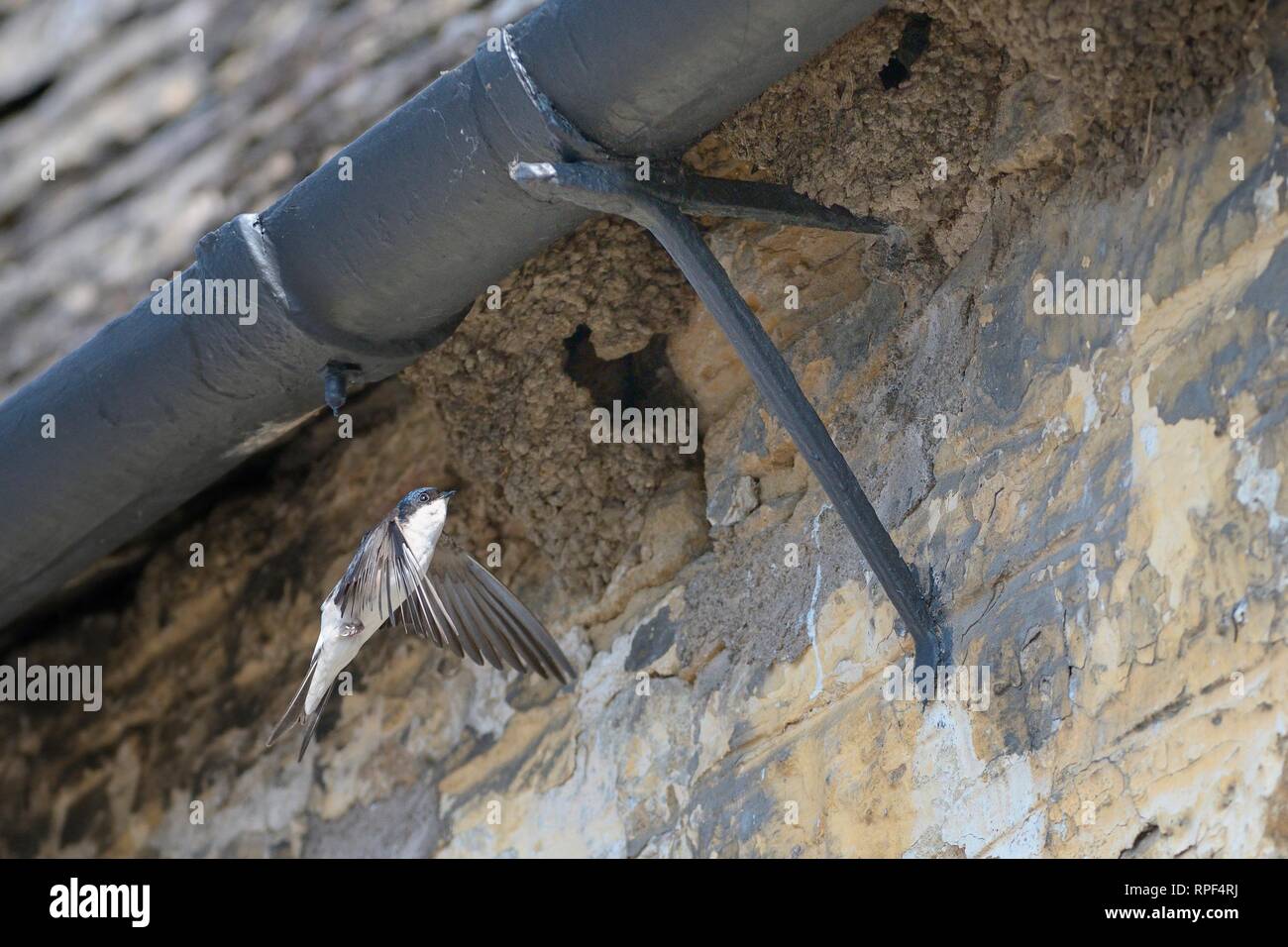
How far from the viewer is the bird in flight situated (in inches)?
210

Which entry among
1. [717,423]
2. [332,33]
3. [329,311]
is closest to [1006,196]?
[717,423]

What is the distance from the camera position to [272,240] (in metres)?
4.76

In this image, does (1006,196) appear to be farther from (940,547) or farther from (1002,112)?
(940,547)

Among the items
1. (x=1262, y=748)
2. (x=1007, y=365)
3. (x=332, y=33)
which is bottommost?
(x=1262, y=748)

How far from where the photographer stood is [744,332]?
4.45 metres

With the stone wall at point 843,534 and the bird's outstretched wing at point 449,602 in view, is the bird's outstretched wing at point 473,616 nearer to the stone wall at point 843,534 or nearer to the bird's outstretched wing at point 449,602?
the bird's outstretched wing at point 449,602

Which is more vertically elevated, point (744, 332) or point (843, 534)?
point (744, 332)

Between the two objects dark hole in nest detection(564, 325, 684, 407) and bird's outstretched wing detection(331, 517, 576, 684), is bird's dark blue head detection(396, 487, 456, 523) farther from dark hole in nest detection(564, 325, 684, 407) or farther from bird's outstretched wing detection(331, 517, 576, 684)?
dark hole in nest detection(564, 325, 684, 407)

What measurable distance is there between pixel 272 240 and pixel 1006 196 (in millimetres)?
1793

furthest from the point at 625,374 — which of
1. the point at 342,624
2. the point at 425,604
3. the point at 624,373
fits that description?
the point at 342,624

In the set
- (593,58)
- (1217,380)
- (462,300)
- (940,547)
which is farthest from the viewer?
(462,300)

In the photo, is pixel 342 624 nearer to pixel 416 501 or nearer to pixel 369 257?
pixel 416 501

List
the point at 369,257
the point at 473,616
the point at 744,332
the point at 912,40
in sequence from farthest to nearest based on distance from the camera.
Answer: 1. the point at 473,616
2. the point at 912,40
3. the point at 369,257
4. the point at 744,332

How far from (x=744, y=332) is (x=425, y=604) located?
1530 millimetres
